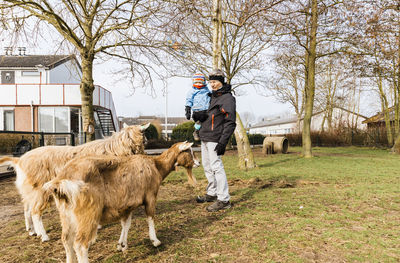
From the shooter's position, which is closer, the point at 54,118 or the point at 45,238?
the point at 45,238

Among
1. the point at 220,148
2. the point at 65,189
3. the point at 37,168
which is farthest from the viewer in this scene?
the point at 220,148

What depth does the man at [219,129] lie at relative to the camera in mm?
4853

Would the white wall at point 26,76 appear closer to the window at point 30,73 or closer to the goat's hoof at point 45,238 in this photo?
the window at point 30,73

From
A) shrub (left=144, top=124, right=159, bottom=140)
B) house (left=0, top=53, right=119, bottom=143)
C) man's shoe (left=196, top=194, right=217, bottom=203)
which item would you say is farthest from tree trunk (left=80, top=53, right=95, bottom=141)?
shrub (left=144, top=124, right=159, bottom=140)

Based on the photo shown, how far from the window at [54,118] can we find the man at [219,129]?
22.5m

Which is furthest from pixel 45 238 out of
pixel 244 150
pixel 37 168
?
pixel 244 150

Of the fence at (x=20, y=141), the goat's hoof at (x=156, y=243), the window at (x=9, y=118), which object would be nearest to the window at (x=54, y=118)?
the window at (x=9, y=118)

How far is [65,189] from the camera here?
2500 mm

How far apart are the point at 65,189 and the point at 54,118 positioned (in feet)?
81.1

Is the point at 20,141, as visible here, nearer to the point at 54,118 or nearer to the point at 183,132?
the point at 54,118

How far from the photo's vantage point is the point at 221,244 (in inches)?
134

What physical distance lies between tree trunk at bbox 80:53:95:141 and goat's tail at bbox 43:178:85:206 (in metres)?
7.85

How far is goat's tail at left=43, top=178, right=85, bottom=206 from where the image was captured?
2463 millimetres

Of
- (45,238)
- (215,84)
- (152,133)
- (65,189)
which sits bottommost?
(45,238)
